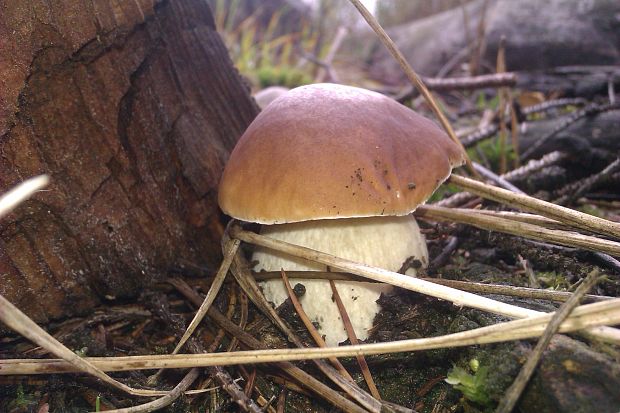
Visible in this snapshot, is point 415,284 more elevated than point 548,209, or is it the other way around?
point 415,284

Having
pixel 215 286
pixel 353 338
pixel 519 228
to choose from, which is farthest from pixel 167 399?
pixel 519 228

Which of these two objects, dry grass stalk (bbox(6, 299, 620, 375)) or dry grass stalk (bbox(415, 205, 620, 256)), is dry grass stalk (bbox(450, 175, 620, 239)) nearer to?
dry grass stalk (bbox(415, 205, 620, 256))

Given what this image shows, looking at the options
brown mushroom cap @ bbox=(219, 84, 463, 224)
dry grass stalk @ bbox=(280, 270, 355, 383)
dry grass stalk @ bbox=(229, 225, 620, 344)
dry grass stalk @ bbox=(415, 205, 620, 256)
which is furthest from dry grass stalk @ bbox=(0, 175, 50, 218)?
dry grass stalk @ bbox=(415, 205, 620, 256)

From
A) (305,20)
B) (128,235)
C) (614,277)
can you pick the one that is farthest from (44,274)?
(305,20)

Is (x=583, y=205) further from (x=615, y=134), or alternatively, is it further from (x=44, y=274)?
(x=44, y=274)

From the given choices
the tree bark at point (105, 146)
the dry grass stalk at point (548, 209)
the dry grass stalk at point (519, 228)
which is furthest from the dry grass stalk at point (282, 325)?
the dry grass stalk at point (548, 209)

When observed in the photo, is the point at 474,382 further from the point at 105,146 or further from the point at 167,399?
the point at 105,146
